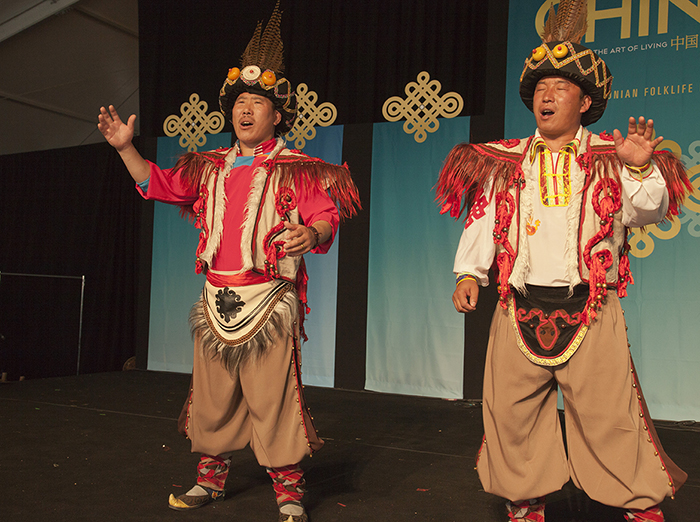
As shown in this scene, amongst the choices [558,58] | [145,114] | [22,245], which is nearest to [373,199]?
[145,114]

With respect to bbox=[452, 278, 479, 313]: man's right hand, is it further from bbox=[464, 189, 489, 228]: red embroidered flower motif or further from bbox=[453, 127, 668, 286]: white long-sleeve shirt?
bbox=[464, 189, 489, 228]: red embroidered flower motif

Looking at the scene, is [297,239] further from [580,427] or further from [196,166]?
[580,427]

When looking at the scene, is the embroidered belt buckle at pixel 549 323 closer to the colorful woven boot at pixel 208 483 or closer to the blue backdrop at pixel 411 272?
the colorful woven boot at pixel 208 483

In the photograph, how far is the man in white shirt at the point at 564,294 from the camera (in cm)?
160

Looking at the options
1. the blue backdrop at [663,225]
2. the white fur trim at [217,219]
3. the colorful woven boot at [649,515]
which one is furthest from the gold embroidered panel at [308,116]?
the colorful woven boot at [649,515]

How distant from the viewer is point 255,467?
2.54 metres

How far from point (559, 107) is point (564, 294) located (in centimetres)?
52

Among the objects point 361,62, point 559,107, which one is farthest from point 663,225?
point 559,107

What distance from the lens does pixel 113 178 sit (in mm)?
6203

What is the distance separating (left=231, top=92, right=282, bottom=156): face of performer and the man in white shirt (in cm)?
72

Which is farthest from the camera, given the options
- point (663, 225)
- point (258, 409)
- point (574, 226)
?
point (663, 225)

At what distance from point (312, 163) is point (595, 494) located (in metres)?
1.29

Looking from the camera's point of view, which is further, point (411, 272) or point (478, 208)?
point (411, 272)

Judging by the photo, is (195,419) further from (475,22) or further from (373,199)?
(475,22)
